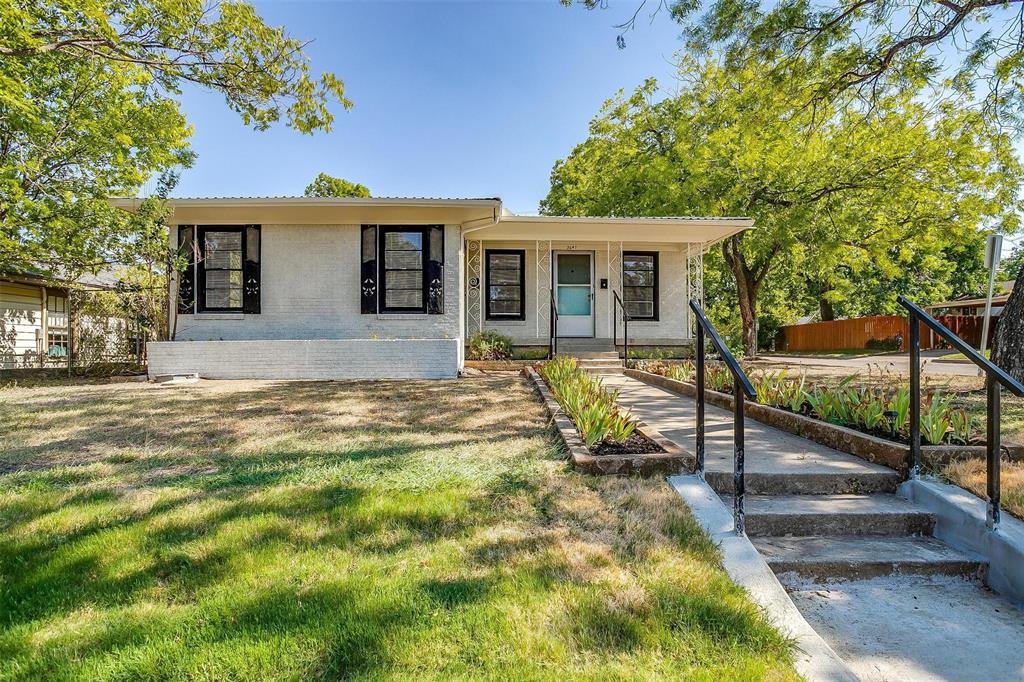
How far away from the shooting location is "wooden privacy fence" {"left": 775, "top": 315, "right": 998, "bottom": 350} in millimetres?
21281

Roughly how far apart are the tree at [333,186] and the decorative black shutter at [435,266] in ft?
71.1

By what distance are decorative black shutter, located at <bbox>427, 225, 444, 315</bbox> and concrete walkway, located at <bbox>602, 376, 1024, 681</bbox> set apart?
6.95 metres

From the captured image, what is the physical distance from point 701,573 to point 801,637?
0.40 meters

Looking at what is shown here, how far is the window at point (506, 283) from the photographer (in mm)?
11984

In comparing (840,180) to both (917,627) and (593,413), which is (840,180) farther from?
(917,627)

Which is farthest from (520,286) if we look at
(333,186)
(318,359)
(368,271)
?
(333,186)

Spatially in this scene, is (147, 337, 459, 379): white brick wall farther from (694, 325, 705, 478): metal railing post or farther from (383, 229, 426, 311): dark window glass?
(694, 325, 705, 478): metal railing post

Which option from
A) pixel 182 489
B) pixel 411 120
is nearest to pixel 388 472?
pixel 182 489

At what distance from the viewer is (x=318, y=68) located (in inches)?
332

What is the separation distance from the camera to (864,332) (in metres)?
23.2

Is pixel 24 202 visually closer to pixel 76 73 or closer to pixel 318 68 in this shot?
pixel 76 73

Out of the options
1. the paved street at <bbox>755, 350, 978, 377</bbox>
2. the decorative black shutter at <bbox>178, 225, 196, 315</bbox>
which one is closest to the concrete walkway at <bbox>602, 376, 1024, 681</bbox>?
the paved street at <bbox>755, 350, 978, 377</bbox>

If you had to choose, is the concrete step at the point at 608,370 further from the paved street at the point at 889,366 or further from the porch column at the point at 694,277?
the paved street at the point at 889,366

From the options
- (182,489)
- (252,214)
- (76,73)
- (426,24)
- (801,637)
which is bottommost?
(801,637)
